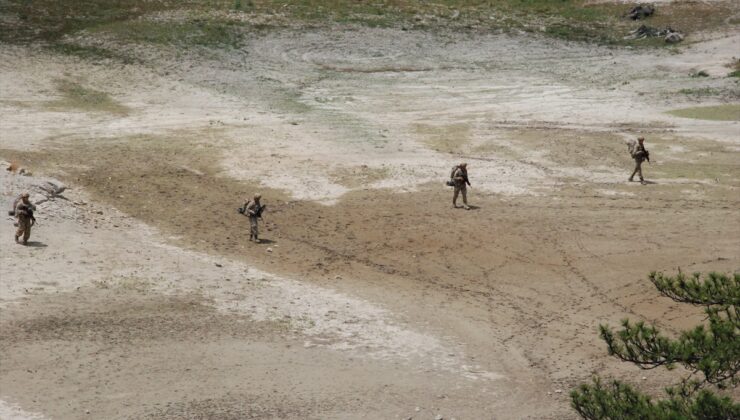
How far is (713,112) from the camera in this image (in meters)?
48.1

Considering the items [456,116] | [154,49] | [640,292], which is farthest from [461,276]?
[154,49]

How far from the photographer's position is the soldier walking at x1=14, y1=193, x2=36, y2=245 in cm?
2822

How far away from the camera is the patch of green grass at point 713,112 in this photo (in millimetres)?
46969

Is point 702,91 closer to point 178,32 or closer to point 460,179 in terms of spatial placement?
point 460,179

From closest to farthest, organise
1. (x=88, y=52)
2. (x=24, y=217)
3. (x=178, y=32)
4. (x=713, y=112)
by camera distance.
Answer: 1. (x=24, y=217)
2. (x=713, y=112)
3. (x=88, y=52)
4. (x=178, y=32)

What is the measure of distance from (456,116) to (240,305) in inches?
1000

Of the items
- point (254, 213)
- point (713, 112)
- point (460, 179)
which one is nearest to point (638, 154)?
point (460, 179)

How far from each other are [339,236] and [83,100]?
2275 cm

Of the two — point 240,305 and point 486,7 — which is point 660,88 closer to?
point 486,7

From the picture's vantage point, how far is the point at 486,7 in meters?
72.6

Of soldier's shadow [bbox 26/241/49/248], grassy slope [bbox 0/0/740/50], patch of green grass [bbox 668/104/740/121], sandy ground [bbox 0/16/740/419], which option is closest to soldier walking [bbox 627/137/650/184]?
sandy ground [bbox 0/16/740/419]

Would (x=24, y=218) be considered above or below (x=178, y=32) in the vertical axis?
below

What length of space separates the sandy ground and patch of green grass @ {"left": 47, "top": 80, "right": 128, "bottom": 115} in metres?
0.47

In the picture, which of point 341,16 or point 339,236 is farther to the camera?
point 341,16
